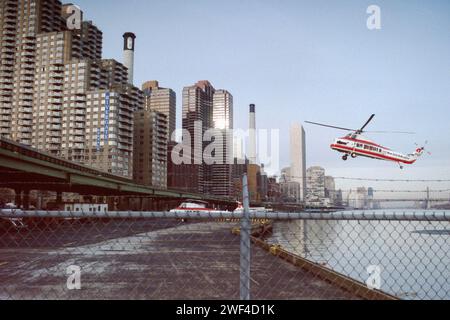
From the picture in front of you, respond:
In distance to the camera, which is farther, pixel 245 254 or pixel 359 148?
pixel 359 148

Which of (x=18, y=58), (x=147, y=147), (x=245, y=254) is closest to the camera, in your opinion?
(x=245, y=254)

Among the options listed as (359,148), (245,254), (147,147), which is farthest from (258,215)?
(147,147)

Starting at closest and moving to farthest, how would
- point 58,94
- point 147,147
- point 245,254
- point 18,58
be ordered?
point 245,254 → point 58,94 → point 18,58 → point 147,147

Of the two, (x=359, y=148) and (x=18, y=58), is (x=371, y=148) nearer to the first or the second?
(x=359, y=148)

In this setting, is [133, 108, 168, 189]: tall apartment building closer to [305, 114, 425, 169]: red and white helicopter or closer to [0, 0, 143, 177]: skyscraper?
[0, 0, 143, 177]: skyscraper

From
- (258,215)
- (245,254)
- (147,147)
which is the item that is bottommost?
(245,254)

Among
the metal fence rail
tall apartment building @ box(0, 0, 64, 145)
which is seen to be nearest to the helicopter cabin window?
the metal fence rail
